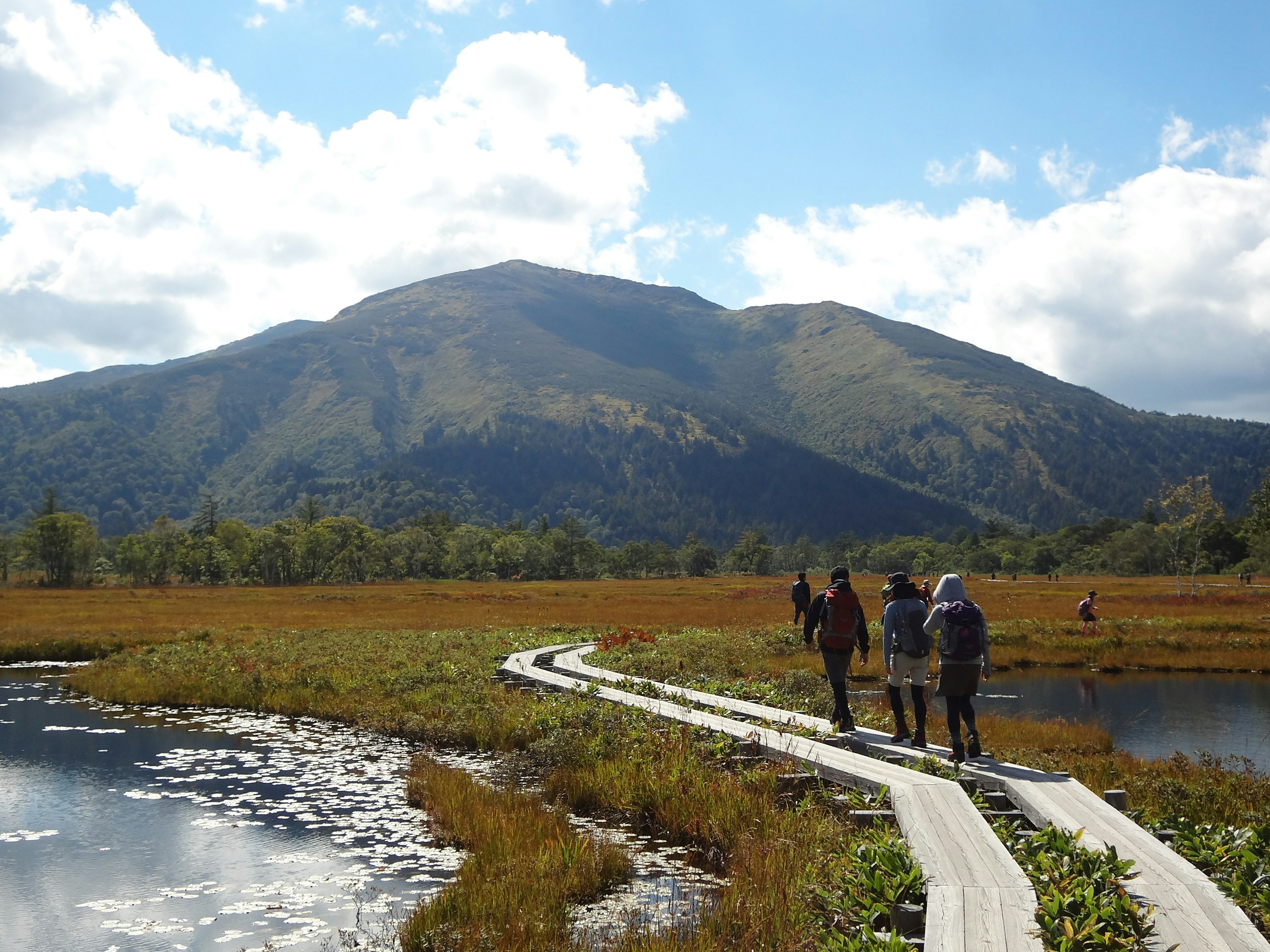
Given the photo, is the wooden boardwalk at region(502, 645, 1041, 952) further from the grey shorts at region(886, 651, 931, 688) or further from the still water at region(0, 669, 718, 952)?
the still water at region(0, 669, 718, 952)

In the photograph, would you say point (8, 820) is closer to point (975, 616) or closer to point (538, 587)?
point (975, 616)

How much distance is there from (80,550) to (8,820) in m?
122

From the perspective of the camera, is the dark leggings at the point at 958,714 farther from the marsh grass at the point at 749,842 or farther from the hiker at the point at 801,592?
the hiker at the point at 801,592

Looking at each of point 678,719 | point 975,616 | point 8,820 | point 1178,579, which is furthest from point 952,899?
point 1178,579

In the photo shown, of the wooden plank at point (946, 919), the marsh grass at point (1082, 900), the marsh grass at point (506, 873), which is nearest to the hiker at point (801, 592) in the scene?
the marsh grass at point (506, 873)

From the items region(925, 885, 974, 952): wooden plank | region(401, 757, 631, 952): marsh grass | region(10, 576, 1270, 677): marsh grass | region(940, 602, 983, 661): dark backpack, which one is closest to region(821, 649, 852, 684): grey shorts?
region(940, 602, 983, 661): dark backpack

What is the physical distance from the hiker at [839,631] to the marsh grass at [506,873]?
15.3 feet

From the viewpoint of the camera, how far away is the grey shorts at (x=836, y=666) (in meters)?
14.2

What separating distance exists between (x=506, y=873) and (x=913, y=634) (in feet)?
21.5

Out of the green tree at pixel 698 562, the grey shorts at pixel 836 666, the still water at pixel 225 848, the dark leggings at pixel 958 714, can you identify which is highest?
the grey shorts at pixel 836 666

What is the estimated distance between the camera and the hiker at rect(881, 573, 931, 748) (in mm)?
12891

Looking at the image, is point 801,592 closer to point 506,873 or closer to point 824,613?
point 824,613

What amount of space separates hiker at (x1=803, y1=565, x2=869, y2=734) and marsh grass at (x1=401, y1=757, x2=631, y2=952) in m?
4.67

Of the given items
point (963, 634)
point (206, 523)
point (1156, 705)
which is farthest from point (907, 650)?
point (206, 523)
